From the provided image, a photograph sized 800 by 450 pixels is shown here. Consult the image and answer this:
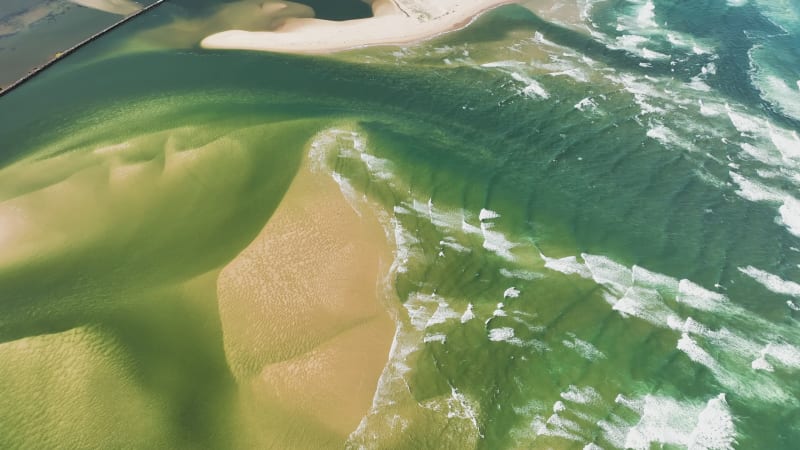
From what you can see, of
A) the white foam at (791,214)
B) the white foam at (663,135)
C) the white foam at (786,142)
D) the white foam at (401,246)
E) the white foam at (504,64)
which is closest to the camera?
the white foam at (401,246)

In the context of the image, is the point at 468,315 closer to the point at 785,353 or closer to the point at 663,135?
the point at 785,353

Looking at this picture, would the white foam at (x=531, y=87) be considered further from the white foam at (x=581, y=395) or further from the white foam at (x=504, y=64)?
the white foam at (x=581, y=395)

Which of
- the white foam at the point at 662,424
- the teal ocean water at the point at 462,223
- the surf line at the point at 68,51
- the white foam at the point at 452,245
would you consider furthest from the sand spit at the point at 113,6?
the white foam at the point at 662,424

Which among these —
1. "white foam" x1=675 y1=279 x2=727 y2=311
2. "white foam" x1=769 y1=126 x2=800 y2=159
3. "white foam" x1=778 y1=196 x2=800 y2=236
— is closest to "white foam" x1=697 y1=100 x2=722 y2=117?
"white foam" x1=769 y1=126 x2=800 y2=159

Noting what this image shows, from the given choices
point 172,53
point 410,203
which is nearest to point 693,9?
point 410,203

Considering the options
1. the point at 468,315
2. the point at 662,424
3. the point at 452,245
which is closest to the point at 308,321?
the point at 468,315

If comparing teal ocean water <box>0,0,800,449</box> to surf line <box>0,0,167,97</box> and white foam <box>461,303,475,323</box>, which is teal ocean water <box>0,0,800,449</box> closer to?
white foam <box>461,303,475,323</box>
